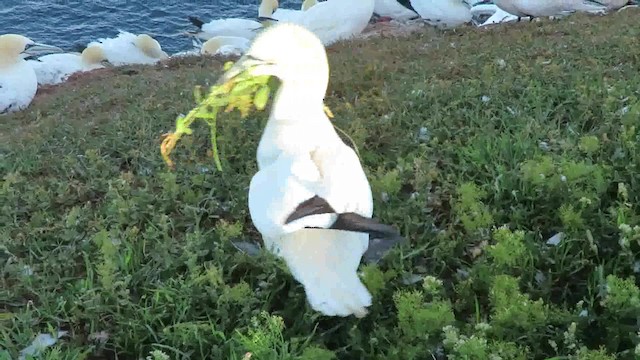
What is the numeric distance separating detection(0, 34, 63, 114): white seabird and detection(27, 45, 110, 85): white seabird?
149 cm

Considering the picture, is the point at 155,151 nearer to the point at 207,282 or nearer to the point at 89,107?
the point at 207,282

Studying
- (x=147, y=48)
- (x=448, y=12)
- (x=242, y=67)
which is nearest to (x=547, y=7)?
(x=448, y=12)

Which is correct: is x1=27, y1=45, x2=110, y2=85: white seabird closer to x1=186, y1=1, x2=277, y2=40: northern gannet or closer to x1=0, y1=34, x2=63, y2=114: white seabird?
x1=0, y1=34, x2=63, y2=114: white seabird

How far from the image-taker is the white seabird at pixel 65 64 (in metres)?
13.7

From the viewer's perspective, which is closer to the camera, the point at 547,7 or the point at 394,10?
the point at 547,7

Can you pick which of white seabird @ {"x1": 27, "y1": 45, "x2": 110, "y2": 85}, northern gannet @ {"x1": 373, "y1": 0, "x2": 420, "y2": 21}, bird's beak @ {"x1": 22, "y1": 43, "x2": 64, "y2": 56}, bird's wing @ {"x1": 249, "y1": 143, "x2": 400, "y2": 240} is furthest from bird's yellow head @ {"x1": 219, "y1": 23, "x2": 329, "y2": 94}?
white seabird @ {"x1": 27, "y1": 45, "x2": 110, "y2": 85}

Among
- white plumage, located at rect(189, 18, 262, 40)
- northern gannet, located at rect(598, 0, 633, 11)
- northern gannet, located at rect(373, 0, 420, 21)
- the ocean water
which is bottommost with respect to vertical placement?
the ocean water

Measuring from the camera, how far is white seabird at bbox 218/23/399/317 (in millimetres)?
2809

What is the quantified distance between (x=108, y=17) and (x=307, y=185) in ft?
56.0

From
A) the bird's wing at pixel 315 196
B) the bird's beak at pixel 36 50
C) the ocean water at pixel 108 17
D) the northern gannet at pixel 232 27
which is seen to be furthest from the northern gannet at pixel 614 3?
the bird's wing at pixel 315 196

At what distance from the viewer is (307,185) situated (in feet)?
9.39

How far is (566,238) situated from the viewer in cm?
333

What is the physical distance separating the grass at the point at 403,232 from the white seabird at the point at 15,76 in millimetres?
5703

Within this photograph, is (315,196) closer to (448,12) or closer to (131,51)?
(448,12)
